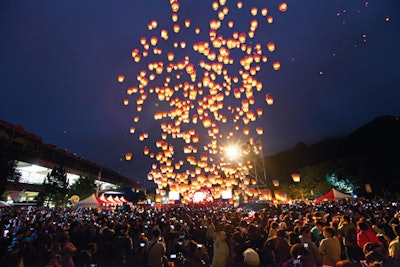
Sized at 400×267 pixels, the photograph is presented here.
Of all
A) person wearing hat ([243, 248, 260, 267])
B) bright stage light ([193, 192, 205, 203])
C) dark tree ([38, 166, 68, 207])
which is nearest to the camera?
person wearing hat ([243, 248, 260, 267])

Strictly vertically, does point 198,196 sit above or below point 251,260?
above

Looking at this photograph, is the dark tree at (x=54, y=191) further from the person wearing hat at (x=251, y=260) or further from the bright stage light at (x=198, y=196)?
the person wearing hat at (x=251, y=260)

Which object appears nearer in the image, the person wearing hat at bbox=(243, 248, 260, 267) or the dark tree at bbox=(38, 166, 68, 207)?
the person wearing hat at bbox=(243, 248, 260, 267)

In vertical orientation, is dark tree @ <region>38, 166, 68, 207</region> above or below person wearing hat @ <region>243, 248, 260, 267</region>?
above

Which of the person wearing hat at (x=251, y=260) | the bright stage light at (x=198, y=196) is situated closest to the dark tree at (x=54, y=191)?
the bright stage light at (x=198, y=196)

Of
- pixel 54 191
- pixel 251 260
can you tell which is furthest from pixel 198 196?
pixel 251 260

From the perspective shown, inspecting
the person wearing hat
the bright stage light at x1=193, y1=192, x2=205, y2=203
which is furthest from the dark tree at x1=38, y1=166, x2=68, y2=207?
A: the person wearing hat

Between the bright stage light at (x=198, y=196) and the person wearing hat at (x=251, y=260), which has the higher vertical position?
the bright stage light at (x=198, y=196)

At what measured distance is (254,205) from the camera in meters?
17.1

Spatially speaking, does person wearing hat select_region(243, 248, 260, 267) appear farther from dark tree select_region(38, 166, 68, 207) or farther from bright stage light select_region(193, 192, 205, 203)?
bright stage light select_region(193, 192, 205, 203)

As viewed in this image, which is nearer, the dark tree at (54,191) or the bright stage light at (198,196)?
the dark tree at (54,191)

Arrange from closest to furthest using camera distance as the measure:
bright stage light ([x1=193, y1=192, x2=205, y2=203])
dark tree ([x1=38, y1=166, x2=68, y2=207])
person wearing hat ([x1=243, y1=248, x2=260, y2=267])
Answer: person wearing hat ([x1=243, y1=248, x2=260, y2=267])
dark tree ([x1=38, y1=166, x2=68, y2=207])
bright stage light ([x1=193, y1=192, x2=205, y2=203])

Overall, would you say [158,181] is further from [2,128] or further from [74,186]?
[2,128]

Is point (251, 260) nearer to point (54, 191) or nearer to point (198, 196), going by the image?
point (54, 191)
